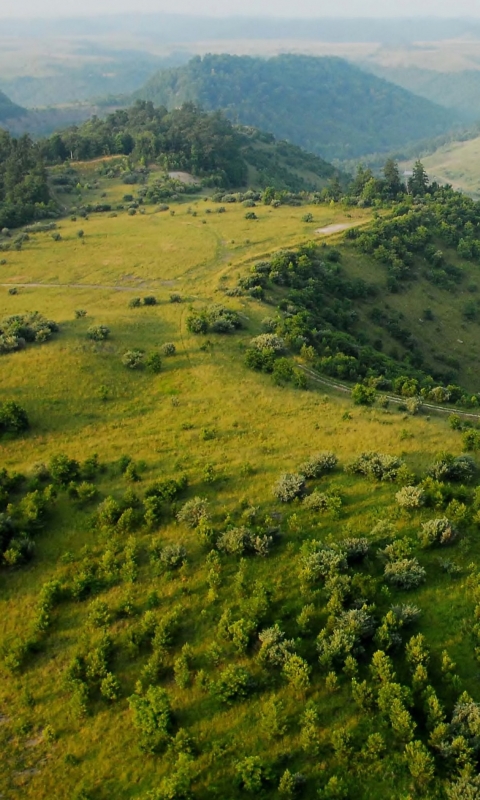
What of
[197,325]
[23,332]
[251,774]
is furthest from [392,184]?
[251,774]

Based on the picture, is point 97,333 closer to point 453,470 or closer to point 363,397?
point 363,397

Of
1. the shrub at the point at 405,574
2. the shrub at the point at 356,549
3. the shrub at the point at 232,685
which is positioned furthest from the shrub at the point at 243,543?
the shrub at the point at 232,685

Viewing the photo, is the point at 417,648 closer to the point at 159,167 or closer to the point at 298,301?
the point at 298,301

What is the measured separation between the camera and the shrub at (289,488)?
120ft

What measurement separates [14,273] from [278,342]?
56.5 meters

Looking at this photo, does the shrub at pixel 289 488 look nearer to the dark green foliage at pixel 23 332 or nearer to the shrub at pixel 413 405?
the shrub at pixel 413 405

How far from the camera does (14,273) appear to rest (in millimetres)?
96750

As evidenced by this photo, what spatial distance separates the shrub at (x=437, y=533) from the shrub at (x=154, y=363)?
33029mm

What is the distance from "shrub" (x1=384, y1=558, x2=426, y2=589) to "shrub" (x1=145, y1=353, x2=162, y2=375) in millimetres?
33794

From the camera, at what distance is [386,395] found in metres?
58.5

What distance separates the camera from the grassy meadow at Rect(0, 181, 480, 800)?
23938 millimetres

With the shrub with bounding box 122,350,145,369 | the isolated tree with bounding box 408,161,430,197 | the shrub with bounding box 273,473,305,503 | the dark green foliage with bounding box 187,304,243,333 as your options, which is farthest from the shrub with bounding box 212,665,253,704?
the isolated tree with bounding box 408,161,430,197

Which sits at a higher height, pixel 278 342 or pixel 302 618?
pixel 278 342

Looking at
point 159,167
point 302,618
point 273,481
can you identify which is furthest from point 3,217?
point 302,618
